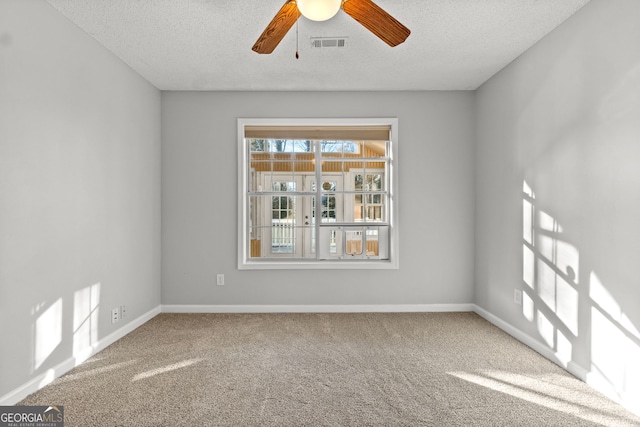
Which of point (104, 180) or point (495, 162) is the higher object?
point (495, 162)

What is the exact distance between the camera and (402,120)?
437cm

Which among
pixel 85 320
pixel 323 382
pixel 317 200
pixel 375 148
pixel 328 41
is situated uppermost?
pixel 328 41

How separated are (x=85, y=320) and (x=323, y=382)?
1.98m

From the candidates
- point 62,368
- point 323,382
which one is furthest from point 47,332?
point 323,382

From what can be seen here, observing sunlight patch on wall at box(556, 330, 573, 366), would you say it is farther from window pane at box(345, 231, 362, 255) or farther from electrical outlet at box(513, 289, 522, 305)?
window pane at box(345, 231, 362, 255)

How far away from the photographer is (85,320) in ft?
9.71

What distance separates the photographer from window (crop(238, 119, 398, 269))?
4520mm

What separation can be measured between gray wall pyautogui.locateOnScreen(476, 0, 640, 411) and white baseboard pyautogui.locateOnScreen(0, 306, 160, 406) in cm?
371

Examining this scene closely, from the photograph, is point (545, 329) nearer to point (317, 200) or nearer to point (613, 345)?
point (613, 345)

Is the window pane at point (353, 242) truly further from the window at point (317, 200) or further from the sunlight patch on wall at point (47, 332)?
the sunlight patch on wall at point (47, 332)

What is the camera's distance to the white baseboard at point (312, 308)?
14.1 ft

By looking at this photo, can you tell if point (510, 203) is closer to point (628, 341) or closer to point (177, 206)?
point (628, 341)

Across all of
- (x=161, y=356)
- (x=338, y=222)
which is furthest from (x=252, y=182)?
(x=161, y=356)

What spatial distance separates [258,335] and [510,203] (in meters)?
2.75
